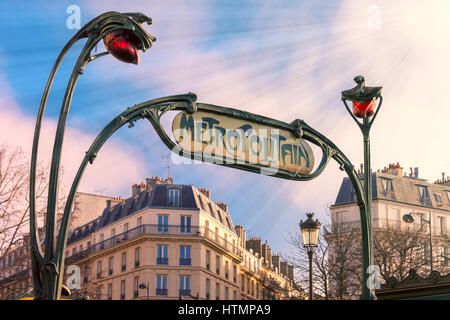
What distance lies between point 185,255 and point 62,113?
54775 mm

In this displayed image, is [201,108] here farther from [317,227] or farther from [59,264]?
[317,227]

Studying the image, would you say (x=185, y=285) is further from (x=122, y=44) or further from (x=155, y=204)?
(x=122, y=44)

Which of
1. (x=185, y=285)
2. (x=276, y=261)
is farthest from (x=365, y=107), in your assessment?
(x=276, y=261)

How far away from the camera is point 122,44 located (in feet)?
21.3

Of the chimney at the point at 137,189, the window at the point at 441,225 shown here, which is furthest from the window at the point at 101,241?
the window at the point at 441,225

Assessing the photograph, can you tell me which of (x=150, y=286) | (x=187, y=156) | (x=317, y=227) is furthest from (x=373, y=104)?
(x=150, y=286)

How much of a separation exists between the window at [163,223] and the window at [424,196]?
2239 centimetres

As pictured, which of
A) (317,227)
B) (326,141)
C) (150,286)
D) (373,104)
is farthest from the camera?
(150,286)

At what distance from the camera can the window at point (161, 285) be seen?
5809 centimetres

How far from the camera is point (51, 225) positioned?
580cm

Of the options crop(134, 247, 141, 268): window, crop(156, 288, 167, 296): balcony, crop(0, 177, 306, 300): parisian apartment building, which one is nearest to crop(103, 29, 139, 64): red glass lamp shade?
crop(0, 177, 306, 300): parisian apartment building

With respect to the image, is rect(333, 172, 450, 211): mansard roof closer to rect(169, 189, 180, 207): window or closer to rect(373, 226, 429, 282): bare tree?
rect(169, 189, 180, 207): window

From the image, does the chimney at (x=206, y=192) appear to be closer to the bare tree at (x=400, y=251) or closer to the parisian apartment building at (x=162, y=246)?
the parisian apartment building at (x=162, y=246)
